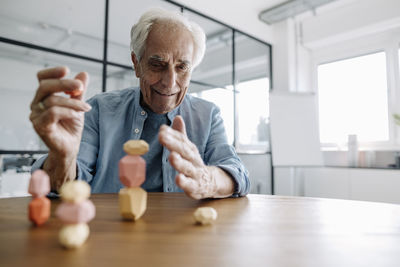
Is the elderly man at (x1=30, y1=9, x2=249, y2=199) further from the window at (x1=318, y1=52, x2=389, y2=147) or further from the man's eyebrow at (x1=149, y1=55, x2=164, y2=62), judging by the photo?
the window at (x1=318, y1=52, x2=389, y2=147)

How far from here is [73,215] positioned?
40cm

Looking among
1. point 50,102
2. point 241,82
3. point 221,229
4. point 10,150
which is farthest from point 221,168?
point 241,82

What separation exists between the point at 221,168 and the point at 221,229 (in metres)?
0.43

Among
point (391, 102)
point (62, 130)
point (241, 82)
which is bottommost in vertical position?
point (62, 130)

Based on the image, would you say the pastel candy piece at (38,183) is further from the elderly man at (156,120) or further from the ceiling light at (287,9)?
the ceiling light at (287,9)

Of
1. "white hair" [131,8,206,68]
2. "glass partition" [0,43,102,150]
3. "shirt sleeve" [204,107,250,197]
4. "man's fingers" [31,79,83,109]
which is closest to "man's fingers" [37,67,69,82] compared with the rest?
"man's fingers" [31,79,83,109]

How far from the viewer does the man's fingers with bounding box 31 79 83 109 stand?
57 cm

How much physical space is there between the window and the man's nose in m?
3.86

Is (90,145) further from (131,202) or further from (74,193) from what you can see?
(74,193)

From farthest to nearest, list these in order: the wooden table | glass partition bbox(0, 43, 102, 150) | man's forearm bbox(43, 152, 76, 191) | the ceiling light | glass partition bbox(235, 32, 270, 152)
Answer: glass partition bbox(235, 32, 270, 152) → the ceiling light → glass partition bbox(0, 43, 102, 150) → man's forearm bbox(43, 152, 76, 191) → the wooden table

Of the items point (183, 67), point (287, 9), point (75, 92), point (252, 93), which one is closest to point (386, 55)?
point (287, 9)

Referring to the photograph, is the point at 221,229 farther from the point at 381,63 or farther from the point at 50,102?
the point at 381,63

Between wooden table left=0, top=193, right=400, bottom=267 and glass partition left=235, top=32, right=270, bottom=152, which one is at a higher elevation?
glass partition left=235, top=32, right=270, bottom=152

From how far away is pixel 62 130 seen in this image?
2.23 ft
